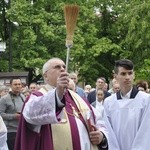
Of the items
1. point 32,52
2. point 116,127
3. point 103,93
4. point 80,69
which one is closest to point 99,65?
point 80,69

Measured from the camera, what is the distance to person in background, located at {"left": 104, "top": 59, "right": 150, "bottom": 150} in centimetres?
616

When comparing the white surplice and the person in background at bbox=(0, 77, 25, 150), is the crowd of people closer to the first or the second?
the white surplice

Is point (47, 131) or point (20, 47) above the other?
point (47, 131)

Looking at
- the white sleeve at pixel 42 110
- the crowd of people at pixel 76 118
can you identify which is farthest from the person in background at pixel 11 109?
the white sleeve at pixel 42 110

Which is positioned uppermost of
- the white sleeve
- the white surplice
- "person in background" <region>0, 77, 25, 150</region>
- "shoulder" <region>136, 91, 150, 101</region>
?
the white sleeve

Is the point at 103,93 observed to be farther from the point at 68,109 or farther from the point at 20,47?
the point at 20,47

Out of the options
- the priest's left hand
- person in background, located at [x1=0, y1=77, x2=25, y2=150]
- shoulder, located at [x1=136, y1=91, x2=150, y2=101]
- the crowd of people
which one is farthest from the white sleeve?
person in background, located at [x1=0, y1=77, x2=25, y2=150]

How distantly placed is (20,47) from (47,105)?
25742 millimetres

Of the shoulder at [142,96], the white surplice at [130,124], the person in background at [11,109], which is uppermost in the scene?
the shoulder at [142,96]

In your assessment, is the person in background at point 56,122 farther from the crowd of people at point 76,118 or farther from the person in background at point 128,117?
the person in background at point 128,117

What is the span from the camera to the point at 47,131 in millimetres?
5188

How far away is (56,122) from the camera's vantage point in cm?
495

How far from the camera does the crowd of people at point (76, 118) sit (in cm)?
483

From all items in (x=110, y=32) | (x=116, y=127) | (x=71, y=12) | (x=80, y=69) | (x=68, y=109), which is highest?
(x=71, y=12)
